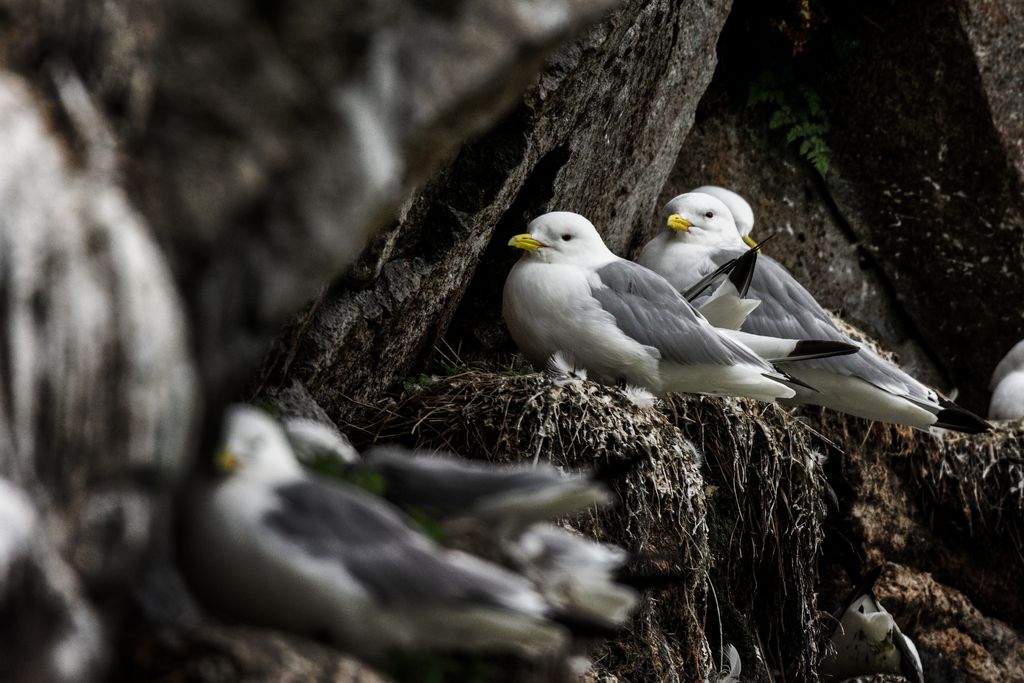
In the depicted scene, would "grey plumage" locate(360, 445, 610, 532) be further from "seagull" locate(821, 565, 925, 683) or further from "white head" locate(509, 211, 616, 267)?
"seagull" locate(821, 565, 925, 683)

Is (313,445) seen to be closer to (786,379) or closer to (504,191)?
(504,191)

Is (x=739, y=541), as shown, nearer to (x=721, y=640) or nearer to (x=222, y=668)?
(x=721, y=640)

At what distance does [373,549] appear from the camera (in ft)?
8.00

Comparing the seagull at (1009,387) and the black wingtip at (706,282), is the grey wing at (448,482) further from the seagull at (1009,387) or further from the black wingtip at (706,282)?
the seagull at (1009,387)

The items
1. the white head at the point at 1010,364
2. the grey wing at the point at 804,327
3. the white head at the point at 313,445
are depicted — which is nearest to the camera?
the white head at the point at 313,445

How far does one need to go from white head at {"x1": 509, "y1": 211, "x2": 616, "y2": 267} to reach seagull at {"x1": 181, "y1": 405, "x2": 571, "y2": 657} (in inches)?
134

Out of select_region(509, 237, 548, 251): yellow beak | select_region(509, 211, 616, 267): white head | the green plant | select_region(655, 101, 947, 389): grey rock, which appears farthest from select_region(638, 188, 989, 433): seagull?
the green plant

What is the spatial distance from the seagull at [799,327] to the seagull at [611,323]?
70cm

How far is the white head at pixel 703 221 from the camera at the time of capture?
6930 millimetres

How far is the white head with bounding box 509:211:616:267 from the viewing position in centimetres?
586

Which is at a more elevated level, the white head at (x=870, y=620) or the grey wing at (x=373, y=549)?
the grey wing at (x=373, y=549)

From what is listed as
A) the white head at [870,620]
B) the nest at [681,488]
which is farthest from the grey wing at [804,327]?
the white head at [870,620]

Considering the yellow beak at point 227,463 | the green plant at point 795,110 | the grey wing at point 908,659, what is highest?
the green plant at point 795,110

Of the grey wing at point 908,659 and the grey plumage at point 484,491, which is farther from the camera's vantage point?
the grey wing at point 908,659
